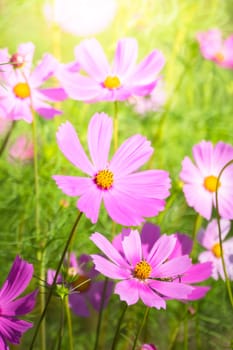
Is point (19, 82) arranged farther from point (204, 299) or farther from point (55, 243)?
point (204, 299)

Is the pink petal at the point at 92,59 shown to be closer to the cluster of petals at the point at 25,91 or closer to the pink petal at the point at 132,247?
the cluster of petals at the point at 25,91

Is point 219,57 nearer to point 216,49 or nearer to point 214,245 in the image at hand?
point 216,49

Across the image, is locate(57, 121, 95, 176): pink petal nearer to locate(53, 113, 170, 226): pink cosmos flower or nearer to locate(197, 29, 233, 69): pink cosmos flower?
locate(53, 113, 170, 226): pink cosmos flower

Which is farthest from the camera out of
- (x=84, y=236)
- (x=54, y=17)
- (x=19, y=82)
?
(x=54, y=17)

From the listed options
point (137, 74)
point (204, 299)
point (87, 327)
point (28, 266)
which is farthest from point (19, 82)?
point (87, 327)

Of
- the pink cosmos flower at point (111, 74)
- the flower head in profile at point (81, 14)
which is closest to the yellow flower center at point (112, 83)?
the pink cosmos flower at point (111, 74)

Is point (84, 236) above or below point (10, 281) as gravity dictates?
above

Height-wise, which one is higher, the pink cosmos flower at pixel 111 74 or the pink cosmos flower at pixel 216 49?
the pink cosmos flower at pixel 216 49
